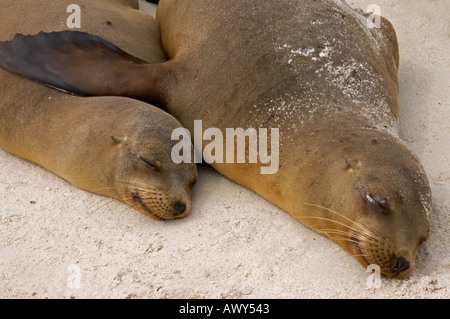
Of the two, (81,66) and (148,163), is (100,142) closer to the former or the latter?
(148,163)

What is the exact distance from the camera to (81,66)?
13.6 feet

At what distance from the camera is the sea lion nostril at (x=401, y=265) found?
125 inches

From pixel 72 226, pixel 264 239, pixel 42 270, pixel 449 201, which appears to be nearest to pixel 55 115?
pixel 72 226

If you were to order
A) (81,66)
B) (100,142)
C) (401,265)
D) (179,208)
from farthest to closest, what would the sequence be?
(81,66)
(100,142)
(179,208)
(401,265)

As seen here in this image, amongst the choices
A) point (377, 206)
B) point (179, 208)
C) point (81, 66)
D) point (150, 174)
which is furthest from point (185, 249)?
point (81, 66)

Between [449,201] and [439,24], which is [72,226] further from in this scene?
[439,24]

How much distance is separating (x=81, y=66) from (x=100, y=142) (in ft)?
2.03

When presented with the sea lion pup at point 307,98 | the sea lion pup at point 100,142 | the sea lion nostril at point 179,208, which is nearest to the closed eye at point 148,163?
the sea lion pup at point 100,142

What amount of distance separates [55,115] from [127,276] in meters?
1.18

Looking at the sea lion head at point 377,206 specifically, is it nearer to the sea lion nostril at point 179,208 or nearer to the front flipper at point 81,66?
the sea lion nostril at point 179,208

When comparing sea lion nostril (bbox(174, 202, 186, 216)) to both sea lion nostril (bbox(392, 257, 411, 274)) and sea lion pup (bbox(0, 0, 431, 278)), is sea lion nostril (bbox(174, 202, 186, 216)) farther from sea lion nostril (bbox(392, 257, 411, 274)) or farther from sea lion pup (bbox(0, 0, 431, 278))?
sea lion nostril (bbox(392, 257, 411, 274))

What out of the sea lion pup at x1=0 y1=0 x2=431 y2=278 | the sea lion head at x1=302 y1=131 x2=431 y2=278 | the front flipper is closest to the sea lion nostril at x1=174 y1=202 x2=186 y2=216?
the sea lion pup at x1=0 y1=0 x2=431 y2=278

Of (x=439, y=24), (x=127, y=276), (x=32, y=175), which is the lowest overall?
(x=32, y=175)
